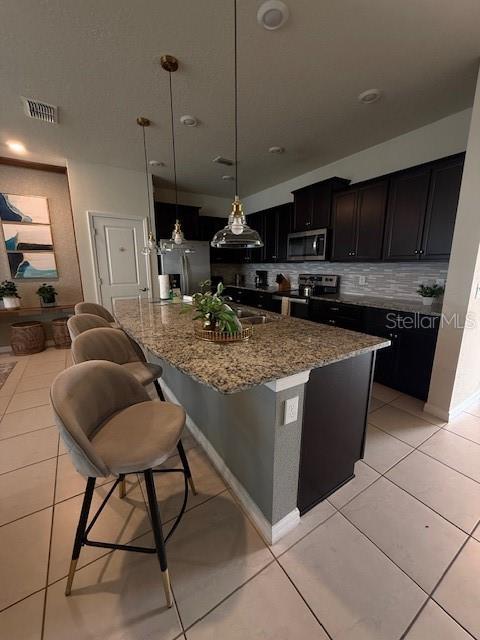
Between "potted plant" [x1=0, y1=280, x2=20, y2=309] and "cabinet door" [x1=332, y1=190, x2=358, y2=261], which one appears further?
"potted plant" [x1=0, y1=280, x2=20, y2=309]

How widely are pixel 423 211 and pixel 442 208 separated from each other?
161 millimetres

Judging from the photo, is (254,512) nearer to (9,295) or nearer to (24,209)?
(9,295)

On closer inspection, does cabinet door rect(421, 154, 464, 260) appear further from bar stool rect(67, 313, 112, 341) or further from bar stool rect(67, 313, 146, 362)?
bar stool rect(67, 313, 112, 341)

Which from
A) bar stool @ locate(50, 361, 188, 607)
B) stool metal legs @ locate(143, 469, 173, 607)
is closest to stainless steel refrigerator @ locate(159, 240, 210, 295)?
bar stool @ locate(50, 361, 188, 607)

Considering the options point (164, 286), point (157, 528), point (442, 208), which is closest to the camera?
point (157, 528)

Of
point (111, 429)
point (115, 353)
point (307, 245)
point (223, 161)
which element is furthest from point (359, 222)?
point (111, 429)

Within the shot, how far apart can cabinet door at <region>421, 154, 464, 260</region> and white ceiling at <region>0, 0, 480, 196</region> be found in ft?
1.98

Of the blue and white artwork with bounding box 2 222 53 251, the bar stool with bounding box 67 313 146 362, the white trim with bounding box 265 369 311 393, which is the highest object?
the blue and white artwork with bounding box 2 222 53 251

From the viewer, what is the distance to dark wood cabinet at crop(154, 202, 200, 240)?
15.0ft

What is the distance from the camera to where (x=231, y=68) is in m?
1.94

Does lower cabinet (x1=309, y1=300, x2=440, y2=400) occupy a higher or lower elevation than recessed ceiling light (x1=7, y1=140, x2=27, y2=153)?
lower

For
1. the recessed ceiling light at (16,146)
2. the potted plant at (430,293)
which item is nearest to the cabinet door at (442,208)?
the potted plant at (430,293)

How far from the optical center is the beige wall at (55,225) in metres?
3.84

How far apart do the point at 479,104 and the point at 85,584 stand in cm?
368
